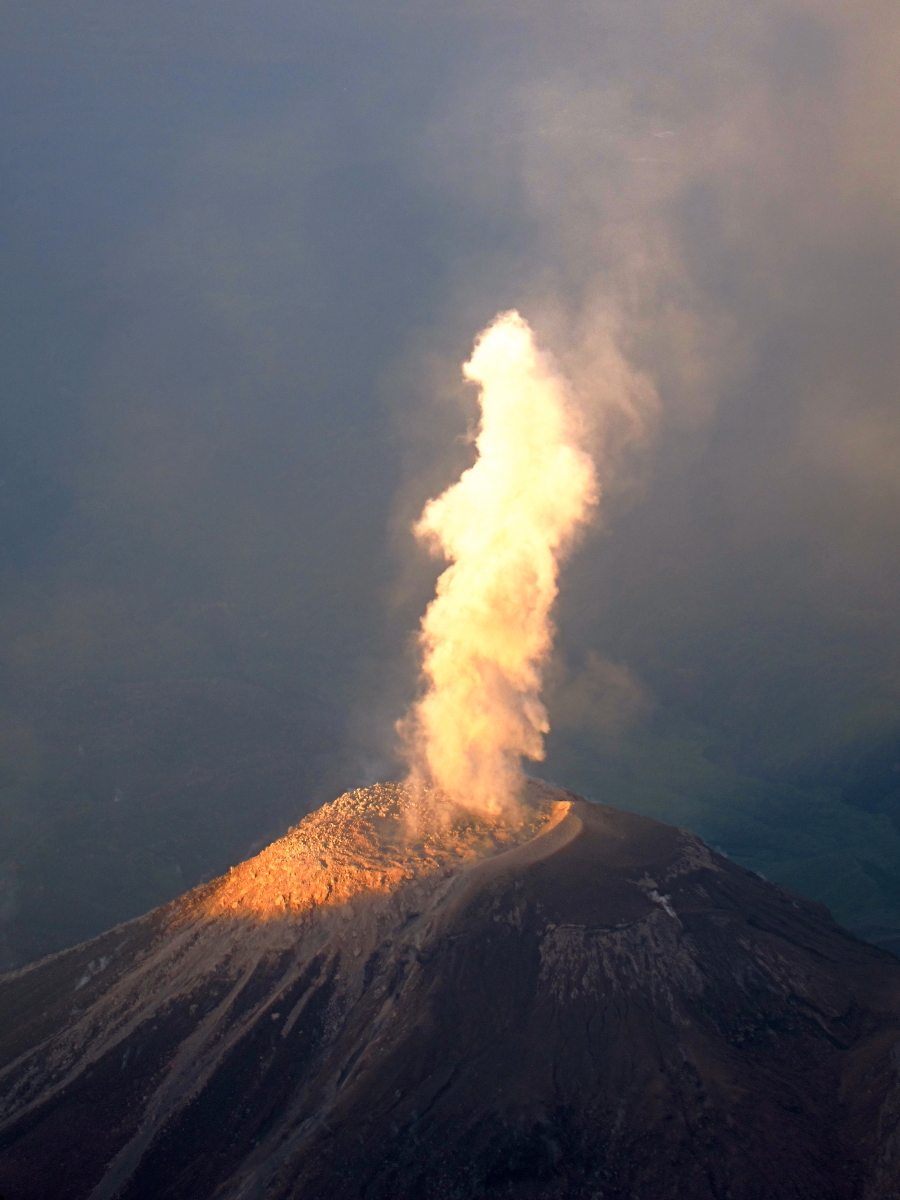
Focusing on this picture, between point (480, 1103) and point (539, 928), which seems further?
point (539, 928)

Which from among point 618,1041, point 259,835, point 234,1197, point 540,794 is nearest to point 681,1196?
point 618,1041

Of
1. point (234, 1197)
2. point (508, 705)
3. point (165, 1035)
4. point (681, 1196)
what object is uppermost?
point (508, 705)

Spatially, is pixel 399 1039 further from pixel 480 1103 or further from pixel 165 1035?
pixel 165 1035

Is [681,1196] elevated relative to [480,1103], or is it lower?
lower

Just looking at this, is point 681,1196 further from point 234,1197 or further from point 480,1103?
point 234,1197

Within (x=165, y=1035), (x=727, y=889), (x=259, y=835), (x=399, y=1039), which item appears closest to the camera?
(x=399, y=1039)

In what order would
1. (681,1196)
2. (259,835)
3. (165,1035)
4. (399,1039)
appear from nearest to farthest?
(681,1196) → (399,1039) → (165,1035) → (259,835)
